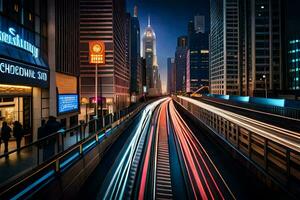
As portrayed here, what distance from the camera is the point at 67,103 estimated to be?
2089 cm

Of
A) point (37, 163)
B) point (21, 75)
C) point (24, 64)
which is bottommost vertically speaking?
point (37, 163)

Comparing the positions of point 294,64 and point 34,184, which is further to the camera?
point 294,64

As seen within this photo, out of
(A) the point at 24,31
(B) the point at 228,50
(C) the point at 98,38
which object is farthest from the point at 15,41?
(B) the point at 228,50

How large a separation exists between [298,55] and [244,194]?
114941 mm

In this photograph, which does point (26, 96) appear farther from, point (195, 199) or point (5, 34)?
point (195, 199)

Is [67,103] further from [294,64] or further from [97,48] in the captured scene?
[294,64]

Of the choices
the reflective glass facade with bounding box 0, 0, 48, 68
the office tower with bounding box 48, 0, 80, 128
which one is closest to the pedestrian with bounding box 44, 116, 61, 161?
the reflective glass facade with bounding box 0, 0, 48, 68

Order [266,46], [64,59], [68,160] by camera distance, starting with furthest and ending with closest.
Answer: [266,46]
[64,59]
[68,160]

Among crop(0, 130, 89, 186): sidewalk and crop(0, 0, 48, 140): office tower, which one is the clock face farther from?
crop(0, 130, 89, 186): sidewalk

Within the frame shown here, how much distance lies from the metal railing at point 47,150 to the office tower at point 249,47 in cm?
8457

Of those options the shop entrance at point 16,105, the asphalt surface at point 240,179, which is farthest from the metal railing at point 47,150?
the asphalt surface at point 240,179

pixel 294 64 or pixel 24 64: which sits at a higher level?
pixel 294 64

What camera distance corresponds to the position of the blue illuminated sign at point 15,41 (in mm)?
12205

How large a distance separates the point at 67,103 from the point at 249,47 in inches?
4217
